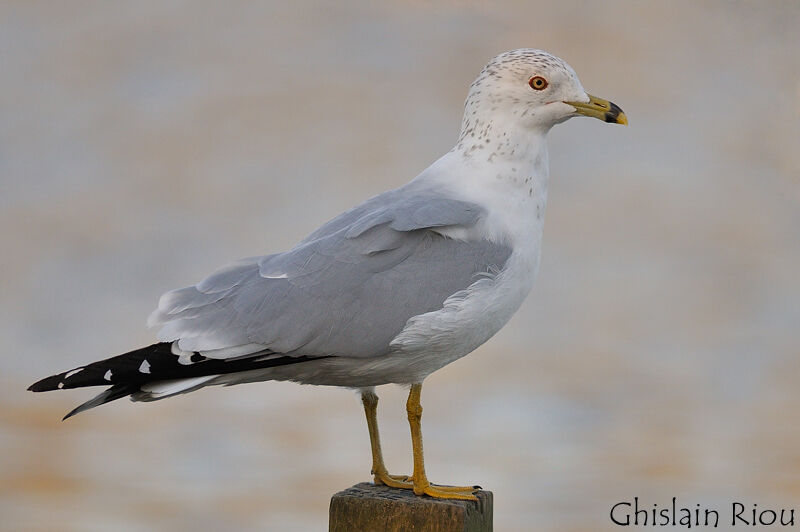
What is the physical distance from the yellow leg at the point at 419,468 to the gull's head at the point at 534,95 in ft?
4.59

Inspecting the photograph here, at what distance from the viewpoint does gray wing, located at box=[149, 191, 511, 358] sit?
15.6ft

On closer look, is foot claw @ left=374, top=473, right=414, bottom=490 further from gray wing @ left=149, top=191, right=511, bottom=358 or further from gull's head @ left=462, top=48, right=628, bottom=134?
gull's head @ left=462, top=48, right=628, bottom=134

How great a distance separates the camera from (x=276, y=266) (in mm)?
5035

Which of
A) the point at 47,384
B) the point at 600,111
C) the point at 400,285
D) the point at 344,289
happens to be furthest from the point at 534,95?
the point at 47,384

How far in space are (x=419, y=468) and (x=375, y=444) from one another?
0.44 m

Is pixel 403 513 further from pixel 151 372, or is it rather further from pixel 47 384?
pixel 47 384

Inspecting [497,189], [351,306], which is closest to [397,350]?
[351,306]

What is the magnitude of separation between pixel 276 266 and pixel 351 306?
0.45 metres

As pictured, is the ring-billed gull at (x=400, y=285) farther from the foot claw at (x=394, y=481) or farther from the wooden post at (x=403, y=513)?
the wooden post at (x=403, y=513)

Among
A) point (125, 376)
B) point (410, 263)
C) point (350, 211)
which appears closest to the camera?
point (125, 376)

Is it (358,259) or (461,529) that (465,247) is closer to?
(358,259)

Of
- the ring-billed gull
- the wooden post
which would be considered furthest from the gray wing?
the wooden post

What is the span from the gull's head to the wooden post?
6.05ft

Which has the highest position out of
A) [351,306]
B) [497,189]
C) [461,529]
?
[497,189]
